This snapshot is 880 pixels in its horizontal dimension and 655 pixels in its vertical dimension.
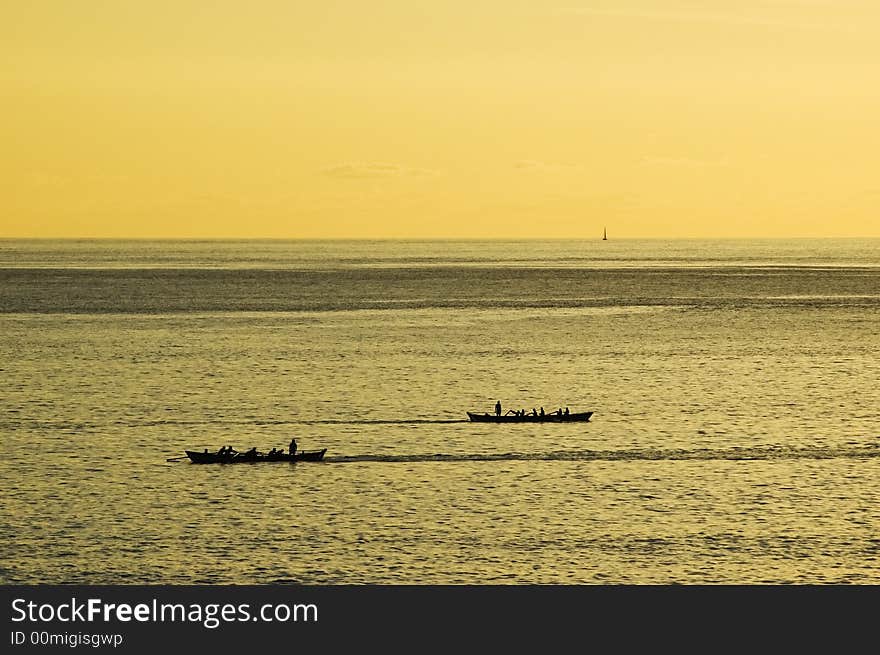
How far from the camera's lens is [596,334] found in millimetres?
161250

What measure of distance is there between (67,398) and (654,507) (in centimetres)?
5200

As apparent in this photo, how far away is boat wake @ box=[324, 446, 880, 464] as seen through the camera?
77188mm

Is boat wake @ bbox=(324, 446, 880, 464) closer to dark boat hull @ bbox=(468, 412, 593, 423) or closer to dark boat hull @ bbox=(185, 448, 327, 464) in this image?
dark boat hull @ bbox=(185, 448, 327, 464)

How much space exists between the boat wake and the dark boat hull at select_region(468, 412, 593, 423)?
10.4 meters

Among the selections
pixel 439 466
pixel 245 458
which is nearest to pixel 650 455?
pixel 439 466

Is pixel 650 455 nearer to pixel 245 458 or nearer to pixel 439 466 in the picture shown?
pixel 439 466

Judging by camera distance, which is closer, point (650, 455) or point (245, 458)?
point (245, 458)

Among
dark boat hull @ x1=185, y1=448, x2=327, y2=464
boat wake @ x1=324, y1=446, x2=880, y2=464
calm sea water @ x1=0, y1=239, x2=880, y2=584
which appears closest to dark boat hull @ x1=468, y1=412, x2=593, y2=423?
calm sea water @ x1=0, y1=239, x2=880, y2=584

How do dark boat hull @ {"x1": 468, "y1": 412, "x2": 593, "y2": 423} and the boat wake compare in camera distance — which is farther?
dark boat hull @ {"x1": 468, "y1": 412, "x2": 593, "y2": 423}

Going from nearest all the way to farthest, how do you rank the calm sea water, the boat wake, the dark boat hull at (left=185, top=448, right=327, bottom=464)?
the calm sea water < the dark boat hull at (left=185, top=448, right=327, bottom=464) < the boat wake

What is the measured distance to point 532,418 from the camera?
90.9 metres

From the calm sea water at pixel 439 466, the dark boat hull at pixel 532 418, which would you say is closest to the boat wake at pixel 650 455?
the calm sea water at pixel 439 466

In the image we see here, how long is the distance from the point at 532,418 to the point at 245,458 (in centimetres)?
2232
